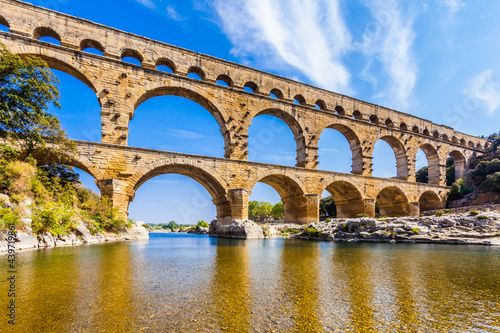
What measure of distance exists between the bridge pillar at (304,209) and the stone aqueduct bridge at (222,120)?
3.0 inches

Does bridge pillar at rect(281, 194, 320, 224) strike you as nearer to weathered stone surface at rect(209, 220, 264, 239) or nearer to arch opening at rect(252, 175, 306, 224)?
arch opening at rect(252, 175, 306, 224)

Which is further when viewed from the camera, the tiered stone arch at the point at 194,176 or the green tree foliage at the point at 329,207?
the green tree foliage at the point at 329,207

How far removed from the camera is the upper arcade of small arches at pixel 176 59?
14781 mm

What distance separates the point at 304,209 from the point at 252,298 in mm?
17190

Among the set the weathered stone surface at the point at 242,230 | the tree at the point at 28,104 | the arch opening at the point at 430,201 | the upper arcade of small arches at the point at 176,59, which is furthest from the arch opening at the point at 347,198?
the tree at the point at 28,104

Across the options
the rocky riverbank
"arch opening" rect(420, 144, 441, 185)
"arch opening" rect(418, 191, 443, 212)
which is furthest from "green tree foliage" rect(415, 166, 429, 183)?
the rocky riverbank

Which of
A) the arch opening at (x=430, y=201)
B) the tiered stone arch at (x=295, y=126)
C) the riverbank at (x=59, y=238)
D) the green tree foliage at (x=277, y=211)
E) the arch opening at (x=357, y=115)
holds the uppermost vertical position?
the arch opening at (x=357, y=115)

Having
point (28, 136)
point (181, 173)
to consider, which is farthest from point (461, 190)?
point (28, 136)

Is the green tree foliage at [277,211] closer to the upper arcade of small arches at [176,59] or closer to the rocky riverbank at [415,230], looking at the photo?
the upper arcade of small arches at [176,59]

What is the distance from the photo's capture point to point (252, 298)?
129 inches

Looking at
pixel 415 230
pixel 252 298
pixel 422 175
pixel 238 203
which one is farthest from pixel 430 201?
pixel 252 298

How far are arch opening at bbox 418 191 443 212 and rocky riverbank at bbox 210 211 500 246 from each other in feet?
52.2

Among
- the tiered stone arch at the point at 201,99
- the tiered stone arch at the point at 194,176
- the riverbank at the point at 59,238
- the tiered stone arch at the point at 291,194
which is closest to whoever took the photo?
the riverbank at the point at 59,238

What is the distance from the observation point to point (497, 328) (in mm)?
2441
